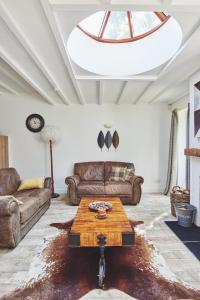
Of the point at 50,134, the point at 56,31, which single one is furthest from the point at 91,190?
the point at 56,31

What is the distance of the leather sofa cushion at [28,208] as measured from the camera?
2.90m

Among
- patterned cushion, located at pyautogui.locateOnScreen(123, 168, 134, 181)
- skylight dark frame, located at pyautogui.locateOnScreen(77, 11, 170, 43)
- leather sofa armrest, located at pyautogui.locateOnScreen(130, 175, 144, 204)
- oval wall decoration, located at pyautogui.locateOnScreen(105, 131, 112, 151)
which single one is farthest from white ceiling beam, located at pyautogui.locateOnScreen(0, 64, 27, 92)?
leather sofa armrest, located at pyautogui.locateOnScreen(130, 175, 144, 204)

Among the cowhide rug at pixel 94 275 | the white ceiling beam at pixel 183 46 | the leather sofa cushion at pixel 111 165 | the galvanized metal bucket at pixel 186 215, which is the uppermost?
the white ceiling beam at pixel 183 46

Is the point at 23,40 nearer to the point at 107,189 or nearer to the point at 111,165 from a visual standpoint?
the point at 107,189

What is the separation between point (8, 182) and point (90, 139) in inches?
101

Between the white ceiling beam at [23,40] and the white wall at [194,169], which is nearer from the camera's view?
the white ceiling beam at [23,40]

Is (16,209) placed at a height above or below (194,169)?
below

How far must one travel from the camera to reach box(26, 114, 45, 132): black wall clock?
5676 millimetres

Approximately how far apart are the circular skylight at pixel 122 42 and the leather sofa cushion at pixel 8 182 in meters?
2.50

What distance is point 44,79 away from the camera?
372 cm

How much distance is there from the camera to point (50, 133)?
17.2 feet

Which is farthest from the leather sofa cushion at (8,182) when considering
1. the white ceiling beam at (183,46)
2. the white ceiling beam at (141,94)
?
the white ceiling beam at (183,46)

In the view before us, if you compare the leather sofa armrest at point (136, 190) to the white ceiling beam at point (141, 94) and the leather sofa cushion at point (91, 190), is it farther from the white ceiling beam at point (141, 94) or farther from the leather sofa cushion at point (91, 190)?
the white ceiling beam at point (141, 94)

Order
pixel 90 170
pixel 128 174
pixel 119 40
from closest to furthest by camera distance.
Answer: pixel 119 40 → pixel 128 174 → pixel 90 170
